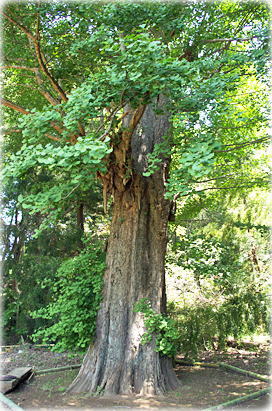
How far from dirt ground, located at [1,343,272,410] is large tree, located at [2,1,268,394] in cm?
34

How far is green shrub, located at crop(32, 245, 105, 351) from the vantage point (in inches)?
216

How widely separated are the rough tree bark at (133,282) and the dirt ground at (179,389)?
11.1 inches

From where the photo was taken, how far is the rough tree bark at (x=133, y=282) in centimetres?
521

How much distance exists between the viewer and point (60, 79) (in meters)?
6.46

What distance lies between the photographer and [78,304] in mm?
5664

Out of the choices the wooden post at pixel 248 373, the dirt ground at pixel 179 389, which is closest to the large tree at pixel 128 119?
the dirt ground at pixel 179 389

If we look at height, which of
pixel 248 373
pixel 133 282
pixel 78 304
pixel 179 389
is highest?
pixel 133 282

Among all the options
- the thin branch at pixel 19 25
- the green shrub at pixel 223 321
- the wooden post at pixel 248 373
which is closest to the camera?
the thin branch at pixel 19 25

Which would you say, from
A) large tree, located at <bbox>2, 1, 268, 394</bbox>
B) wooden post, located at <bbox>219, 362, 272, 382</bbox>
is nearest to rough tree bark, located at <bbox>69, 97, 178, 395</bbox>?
large tree, located at <bbox>2, 1, 268, 394</bbox>

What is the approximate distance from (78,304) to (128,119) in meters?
3.49

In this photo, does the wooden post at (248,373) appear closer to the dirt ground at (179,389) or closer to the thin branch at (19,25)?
the dirt ground at (179,389)

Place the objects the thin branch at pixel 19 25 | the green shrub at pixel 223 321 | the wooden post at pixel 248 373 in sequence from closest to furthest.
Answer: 1. the thin branch at pixel 19 25
2. the wooden post at pixel 248 373
3. the green shrub at pixel 223 321

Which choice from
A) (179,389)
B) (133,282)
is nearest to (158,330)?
(133,282)

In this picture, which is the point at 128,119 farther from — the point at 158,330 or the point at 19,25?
the point at 158,330
